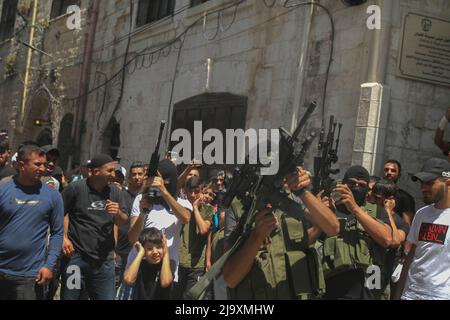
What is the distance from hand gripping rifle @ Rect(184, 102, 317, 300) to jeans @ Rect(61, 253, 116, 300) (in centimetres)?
192

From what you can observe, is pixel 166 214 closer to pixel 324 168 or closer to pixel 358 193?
pixel 324 168

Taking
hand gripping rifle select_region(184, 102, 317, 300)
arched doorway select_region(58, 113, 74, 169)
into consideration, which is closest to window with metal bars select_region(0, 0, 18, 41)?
arched doorway select_region(58, 113, 74, 169)

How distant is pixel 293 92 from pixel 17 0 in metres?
13.9

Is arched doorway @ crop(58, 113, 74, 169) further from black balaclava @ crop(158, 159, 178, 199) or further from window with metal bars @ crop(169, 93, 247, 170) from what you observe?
black balaclava @ crop(158, 159, 178, 199)

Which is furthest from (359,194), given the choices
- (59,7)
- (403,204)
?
(59,7)

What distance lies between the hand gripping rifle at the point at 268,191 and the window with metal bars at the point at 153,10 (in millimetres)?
9113

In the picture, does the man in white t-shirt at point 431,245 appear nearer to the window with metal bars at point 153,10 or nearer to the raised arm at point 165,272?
the raised arm at point 165,272

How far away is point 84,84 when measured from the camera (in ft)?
46.8

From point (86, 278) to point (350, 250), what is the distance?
7.32 ft

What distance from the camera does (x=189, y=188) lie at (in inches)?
221

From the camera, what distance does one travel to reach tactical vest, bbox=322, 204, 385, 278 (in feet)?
12.8

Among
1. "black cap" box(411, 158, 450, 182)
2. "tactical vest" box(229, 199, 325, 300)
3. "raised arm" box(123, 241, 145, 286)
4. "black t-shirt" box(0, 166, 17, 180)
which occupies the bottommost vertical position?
"raised arm" box(123, 241, 145, 286)

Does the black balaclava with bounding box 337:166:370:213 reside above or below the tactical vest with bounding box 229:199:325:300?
above
